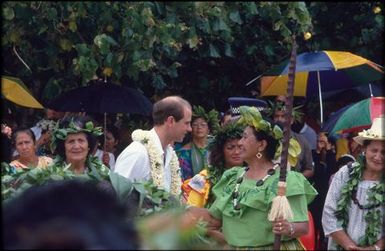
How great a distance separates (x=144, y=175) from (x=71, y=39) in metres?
3.45

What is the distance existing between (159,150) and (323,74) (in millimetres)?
4261

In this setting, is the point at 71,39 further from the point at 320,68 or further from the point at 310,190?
the point at 310,190

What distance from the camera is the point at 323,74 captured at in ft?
36.3

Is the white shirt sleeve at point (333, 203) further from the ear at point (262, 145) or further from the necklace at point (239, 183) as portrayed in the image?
the ear at point (262, 145)

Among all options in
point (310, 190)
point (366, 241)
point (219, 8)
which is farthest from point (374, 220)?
point (219, 8)

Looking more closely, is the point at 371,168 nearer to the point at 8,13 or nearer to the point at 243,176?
the point at 243,176

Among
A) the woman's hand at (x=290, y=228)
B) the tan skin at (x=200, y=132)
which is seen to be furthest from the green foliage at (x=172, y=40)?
the woman's hand at (x=290, y=228)

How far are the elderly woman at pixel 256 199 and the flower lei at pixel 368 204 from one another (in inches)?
23.2

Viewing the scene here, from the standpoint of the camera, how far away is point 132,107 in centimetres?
972

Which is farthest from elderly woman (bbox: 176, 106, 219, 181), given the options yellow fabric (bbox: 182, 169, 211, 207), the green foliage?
yellow fabric (bbox: 182, 169, 211, 207)

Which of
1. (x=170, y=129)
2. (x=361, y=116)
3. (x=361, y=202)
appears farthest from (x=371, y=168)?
(x=361, y=116)

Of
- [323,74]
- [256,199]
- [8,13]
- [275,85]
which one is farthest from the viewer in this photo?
[323,74]

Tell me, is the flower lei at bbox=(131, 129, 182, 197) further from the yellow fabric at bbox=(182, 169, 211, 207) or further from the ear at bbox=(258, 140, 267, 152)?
the ear at bbox=(258, 140, 267, 152)

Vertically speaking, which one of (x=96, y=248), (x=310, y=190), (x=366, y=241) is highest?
(x=96, y=248)
